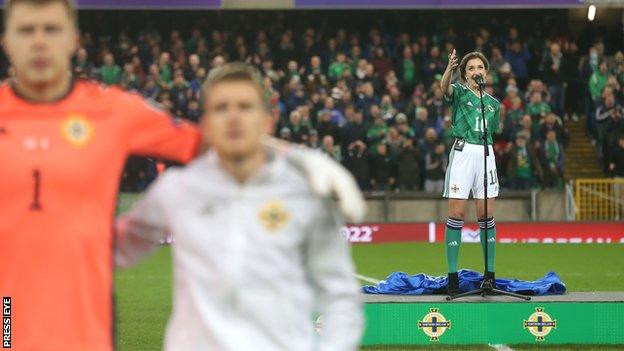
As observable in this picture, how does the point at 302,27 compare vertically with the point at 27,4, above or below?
above

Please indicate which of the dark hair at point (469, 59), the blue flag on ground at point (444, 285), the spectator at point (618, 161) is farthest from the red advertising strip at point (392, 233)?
the blue flag on ground at point (444, 285)

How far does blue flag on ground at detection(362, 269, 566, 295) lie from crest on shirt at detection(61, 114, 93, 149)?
7949 millimetres

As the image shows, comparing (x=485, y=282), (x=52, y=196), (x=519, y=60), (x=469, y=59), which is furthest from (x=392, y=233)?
(x=52, y=196)

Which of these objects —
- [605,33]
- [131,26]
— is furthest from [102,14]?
[605,33]

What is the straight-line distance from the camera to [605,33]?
102 ft

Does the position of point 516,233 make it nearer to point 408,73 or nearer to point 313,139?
point 313,139

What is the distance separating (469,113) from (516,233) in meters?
12.5

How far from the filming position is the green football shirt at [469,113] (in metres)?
12.4

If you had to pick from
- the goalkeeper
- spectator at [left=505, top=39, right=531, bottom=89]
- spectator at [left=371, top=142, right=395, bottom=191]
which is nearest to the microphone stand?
the goalkeeper

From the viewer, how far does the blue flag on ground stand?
12156mm

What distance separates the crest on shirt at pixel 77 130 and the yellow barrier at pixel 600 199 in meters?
21.9

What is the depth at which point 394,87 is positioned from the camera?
88.7 feet

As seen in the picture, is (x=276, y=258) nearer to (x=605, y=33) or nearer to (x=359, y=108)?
(x=359, y=108)

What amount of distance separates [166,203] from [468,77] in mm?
8380
